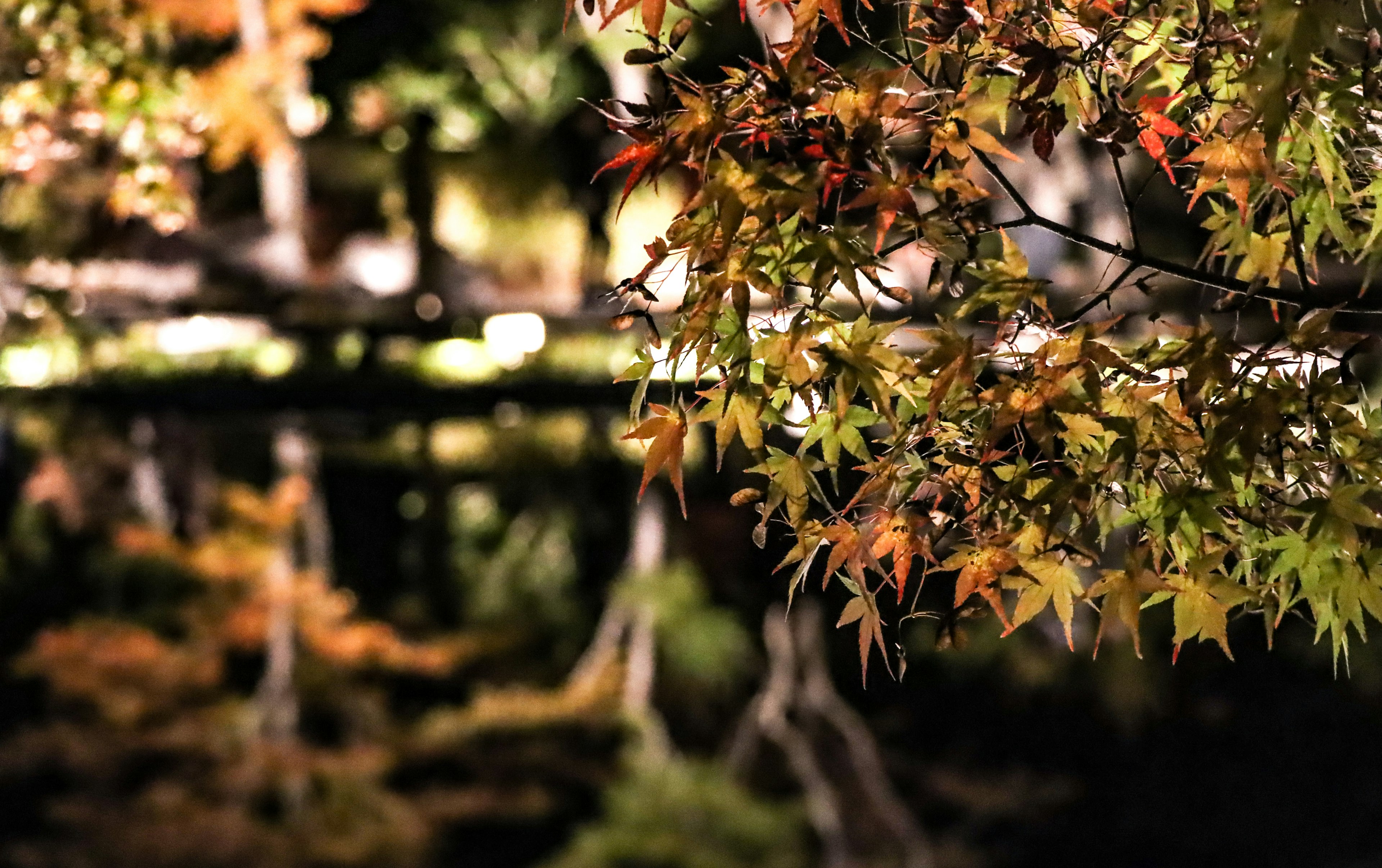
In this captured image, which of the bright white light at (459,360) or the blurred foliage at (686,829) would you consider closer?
the blurred foliage at (686,829)

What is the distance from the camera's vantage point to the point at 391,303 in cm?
851

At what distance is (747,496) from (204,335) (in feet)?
33.2

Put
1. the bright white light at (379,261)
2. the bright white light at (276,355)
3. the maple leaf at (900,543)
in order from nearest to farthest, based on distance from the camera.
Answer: the maple leaf at (900,543) < the bright white light at (276,355) < the bright white light at (379,261)

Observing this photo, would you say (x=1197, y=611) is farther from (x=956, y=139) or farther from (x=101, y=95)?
(x=101, y=95)

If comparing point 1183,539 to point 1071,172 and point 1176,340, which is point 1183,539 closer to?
point 1176,340

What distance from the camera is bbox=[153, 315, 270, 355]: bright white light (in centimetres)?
963

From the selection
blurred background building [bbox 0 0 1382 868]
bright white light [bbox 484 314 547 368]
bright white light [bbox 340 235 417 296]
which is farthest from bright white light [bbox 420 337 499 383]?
bright white light [bbox 340 235 417 296]

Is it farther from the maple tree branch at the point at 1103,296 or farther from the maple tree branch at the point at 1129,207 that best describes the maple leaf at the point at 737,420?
the maple tree branch at the point at 1129,207

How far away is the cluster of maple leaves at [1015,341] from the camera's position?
154 centimetres

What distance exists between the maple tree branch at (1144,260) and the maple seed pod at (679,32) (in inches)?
16.2

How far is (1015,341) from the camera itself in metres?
1.67

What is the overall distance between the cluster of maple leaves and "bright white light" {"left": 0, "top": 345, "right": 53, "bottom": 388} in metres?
6.13

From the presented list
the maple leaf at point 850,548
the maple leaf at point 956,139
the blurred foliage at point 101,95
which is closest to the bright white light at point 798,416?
the maple leaf at point 850,548

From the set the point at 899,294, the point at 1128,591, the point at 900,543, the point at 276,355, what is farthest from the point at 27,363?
the point at 1128,591
